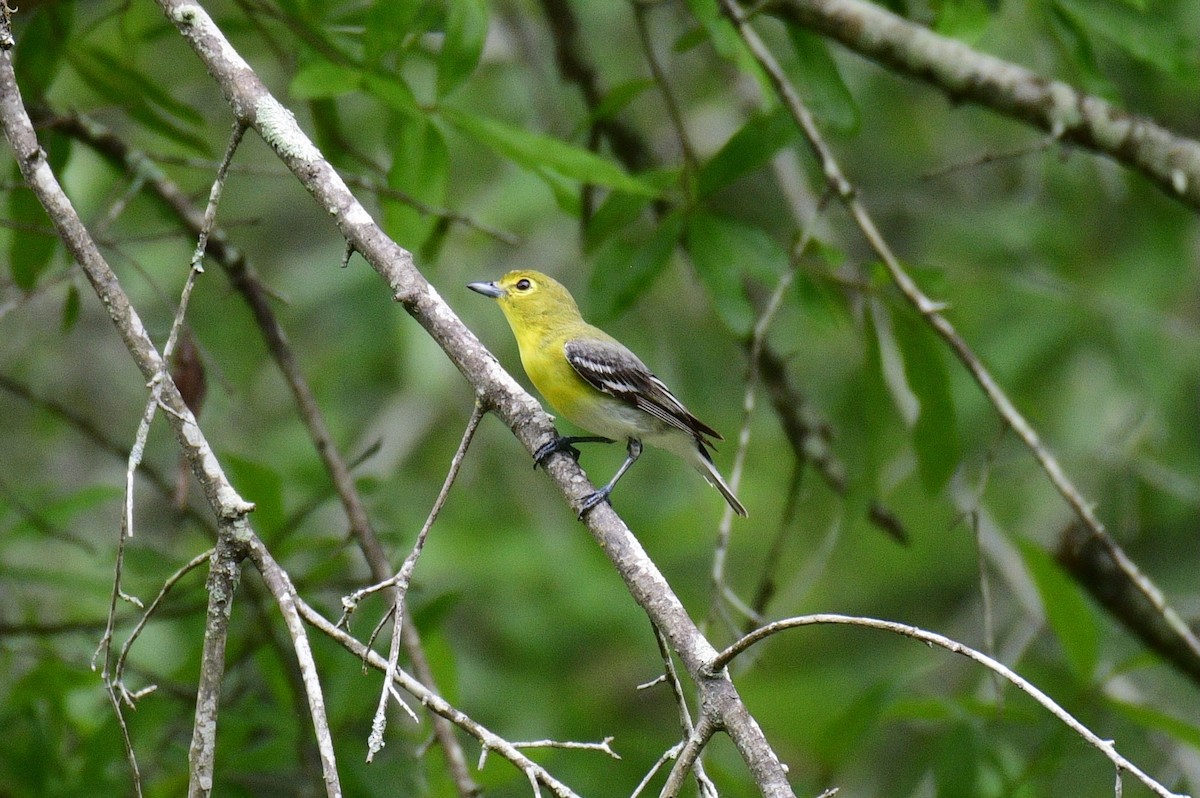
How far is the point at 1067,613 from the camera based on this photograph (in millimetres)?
5480

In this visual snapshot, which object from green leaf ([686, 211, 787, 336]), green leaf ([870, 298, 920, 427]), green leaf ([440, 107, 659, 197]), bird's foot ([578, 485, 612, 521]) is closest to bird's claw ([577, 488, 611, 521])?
bird's foot ([578, 485, 612, 521])

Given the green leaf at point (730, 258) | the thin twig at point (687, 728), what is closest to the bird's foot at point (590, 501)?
the thin twig at point (687, 728)

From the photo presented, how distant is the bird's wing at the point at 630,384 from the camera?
18.3ft

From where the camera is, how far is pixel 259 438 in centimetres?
931

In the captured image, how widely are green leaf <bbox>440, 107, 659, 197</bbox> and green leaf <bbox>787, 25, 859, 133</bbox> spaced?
1103mm

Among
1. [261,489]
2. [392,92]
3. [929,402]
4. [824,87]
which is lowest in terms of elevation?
[929,402]

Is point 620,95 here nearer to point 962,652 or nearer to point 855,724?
point 855,724

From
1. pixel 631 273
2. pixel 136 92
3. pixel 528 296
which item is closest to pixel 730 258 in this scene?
pixel 631 273

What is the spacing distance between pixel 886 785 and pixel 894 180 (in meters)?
4.78

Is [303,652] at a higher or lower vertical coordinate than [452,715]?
higher

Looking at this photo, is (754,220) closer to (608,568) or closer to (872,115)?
(872,115)

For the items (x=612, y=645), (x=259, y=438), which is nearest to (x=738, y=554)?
(x=612, y=645)

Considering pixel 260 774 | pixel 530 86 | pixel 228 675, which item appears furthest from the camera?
pixel 530 86

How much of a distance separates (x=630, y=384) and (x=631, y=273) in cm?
49
